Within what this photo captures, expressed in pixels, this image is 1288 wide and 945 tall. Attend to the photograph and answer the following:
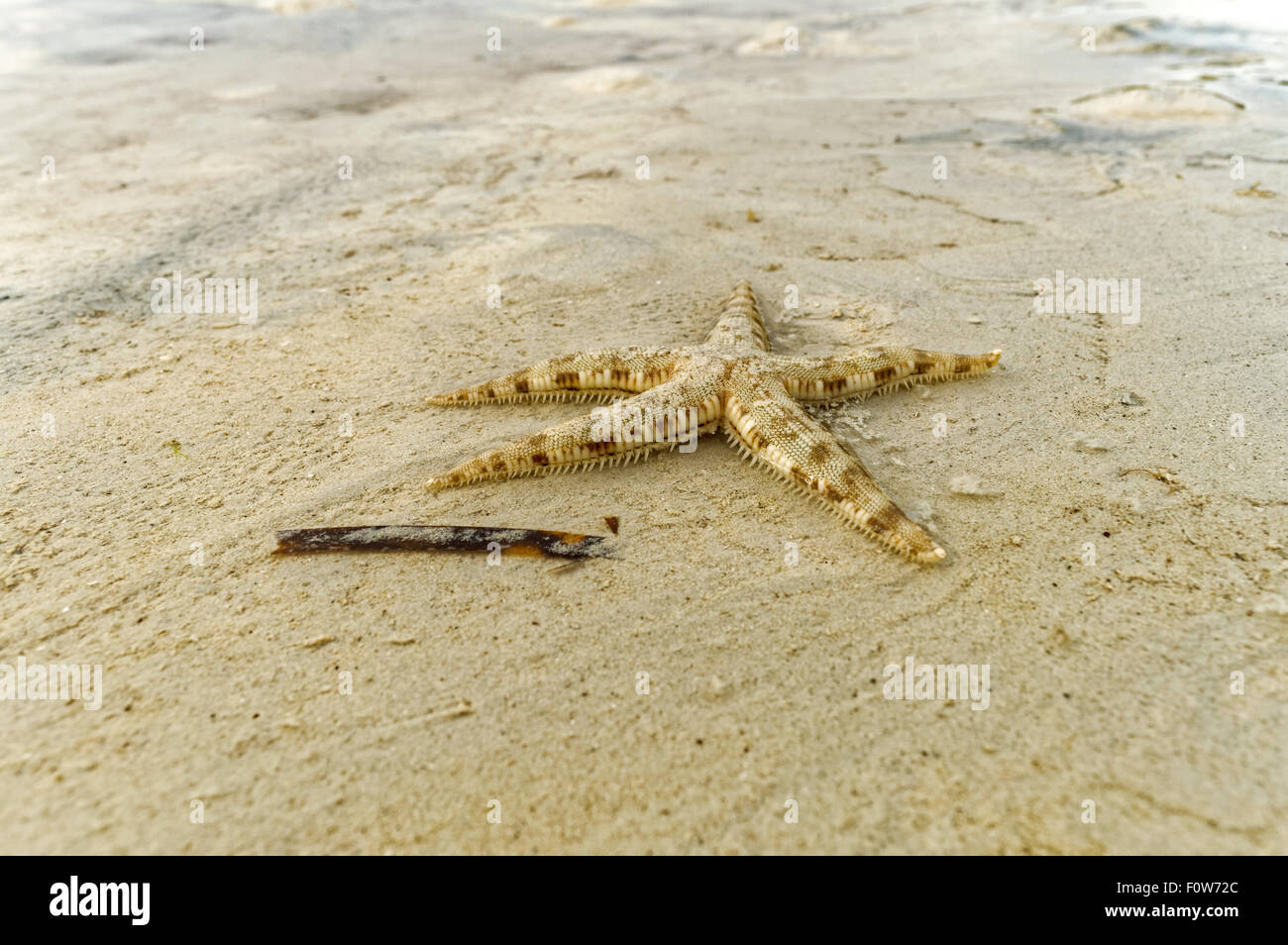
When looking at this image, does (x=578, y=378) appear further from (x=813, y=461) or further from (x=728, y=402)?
(x=813, y=461)

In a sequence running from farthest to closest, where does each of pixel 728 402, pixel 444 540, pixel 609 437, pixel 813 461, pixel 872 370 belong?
pixel 872 370 < pixel 728 402 < pixel 609 437 < pixel 813 461 < pixel 444 540

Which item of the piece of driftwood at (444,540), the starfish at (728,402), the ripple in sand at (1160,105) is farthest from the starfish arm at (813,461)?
the ripple in sand at (1160,105)

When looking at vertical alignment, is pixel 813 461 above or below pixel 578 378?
below

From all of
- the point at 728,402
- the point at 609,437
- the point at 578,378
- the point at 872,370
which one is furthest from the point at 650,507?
the point at 872,370

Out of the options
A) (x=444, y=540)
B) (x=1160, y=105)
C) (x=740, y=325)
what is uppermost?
(x=1160, y=105)

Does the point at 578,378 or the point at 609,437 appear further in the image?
the point at 578,378

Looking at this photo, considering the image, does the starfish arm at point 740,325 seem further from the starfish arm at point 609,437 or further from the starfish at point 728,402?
the starfish arm at point 609,437

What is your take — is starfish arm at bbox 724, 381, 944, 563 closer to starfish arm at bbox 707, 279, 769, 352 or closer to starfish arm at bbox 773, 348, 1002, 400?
starfish arm at bbox 773, 348, 1002, 400
